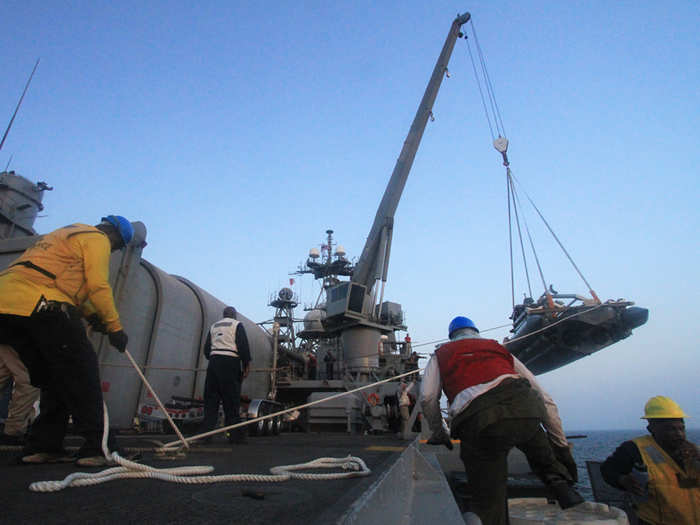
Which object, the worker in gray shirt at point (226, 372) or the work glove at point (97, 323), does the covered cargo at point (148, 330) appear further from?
the work glove at point (97, 323)

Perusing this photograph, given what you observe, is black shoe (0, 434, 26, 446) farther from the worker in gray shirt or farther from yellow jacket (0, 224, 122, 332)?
yellow jacket (0, 224, 122, 332)

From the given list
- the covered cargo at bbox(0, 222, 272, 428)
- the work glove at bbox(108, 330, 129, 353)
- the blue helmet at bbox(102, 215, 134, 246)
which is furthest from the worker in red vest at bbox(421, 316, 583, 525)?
the covered cargo at bbox(0, 222, 272, 428)

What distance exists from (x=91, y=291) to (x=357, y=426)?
26.0 feet

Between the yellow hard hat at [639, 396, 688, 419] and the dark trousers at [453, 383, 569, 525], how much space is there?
105cm

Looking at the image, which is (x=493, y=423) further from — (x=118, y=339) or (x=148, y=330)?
(x=148, y=330)

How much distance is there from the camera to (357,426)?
30.1ft

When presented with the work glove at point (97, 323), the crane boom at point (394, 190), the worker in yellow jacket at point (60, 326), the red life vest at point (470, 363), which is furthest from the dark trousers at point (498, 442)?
the crane boom at point (394, 190)

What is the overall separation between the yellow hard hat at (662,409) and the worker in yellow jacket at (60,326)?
362 cm

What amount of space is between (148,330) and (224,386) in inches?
130

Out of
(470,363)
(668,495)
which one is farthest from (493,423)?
(668,495)

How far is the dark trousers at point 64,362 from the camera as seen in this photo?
2168 millimetres

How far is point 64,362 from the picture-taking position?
2.24 m

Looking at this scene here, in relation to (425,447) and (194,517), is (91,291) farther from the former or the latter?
(425,447)

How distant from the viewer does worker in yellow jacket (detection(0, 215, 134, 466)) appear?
2143 millimetres
